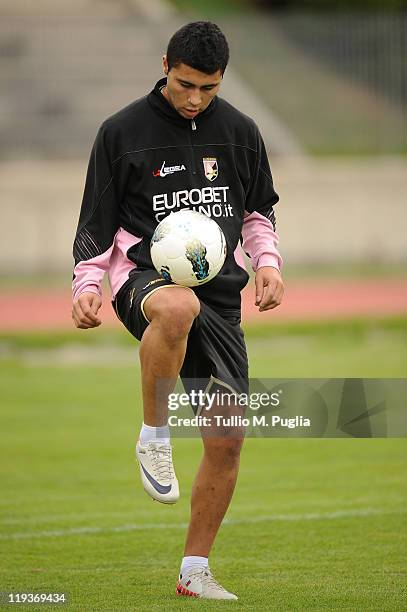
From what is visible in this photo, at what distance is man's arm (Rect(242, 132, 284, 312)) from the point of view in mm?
6340

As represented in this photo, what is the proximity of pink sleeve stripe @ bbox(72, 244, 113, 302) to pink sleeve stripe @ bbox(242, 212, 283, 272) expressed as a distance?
0.73 m

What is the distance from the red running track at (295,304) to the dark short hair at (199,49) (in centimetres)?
1412

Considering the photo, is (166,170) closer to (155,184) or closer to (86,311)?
(155,184)

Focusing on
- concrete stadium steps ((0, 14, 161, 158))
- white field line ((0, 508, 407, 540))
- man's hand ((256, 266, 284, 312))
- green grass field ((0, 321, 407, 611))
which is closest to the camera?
man's hand ((256, 266, 284, 312))

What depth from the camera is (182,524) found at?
851 cm

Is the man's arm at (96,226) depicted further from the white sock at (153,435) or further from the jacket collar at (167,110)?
the white sock at (153,435)

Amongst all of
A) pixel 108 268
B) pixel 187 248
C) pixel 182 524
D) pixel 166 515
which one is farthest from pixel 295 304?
pixel 187 248

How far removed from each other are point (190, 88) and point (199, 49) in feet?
0.62

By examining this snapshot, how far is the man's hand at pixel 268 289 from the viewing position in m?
6.21

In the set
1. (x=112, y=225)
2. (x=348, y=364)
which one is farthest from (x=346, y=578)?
(x=348, y=364)

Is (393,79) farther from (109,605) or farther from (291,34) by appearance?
(109,605)

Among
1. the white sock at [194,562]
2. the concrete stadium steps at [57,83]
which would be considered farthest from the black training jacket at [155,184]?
the concrete stadium steps at [57,83]

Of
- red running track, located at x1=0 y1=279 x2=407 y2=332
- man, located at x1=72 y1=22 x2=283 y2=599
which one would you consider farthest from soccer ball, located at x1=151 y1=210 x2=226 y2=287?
red running track, located at x1=0 y1=279 x2=407 y2=332

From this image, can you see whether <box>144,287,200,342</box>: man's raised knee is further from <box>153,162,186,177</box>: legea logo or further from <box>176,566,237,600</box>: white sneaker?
<box>176,566,237,600</box>: white sneaker
